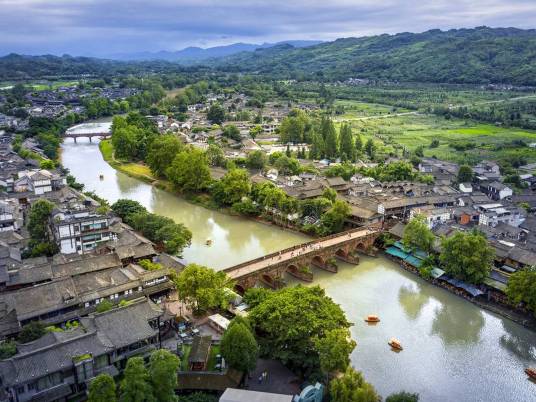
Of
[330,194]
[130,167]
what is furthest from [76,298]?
[130,167]

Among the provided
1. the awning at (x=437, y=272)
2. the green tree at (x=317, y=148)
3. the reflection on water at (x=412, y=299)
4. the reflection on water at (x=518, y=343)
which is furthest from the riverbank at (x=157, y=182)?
the green tree at (x=317, y=148)

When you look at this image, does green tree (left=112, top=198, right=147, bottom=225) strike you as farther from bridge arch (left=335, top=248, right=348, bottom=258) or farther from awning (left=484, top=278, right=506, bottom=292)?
awning (left=484, top=278, right=506, bottom=292)

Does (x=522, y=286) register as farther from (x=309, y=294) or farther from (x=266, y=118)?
(x=266, y=118)

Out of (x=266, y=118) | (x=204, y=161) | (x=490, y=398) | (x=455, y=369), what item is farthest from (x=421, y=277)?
(x=266, y=118)

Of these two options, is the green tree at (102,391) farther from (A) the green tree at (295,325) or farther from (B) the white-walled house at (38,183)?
(B) the white-walled house at (38,183)

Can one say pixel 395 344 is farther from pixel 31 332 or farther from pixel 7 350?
pixel 7 350

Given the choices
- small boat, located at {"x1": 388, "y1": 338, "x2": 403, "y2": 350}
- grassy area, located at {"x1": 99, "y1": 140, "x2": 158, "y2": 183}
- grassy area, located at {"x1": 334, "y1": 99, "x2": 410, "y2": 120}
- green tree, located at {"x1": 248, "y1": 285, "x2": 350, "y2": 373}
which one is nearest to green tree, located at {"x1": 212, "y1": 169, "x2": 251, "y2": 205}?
grassy area, located at {"x1": 99, "y1": 140, "x2": 158, "y2": 183}
